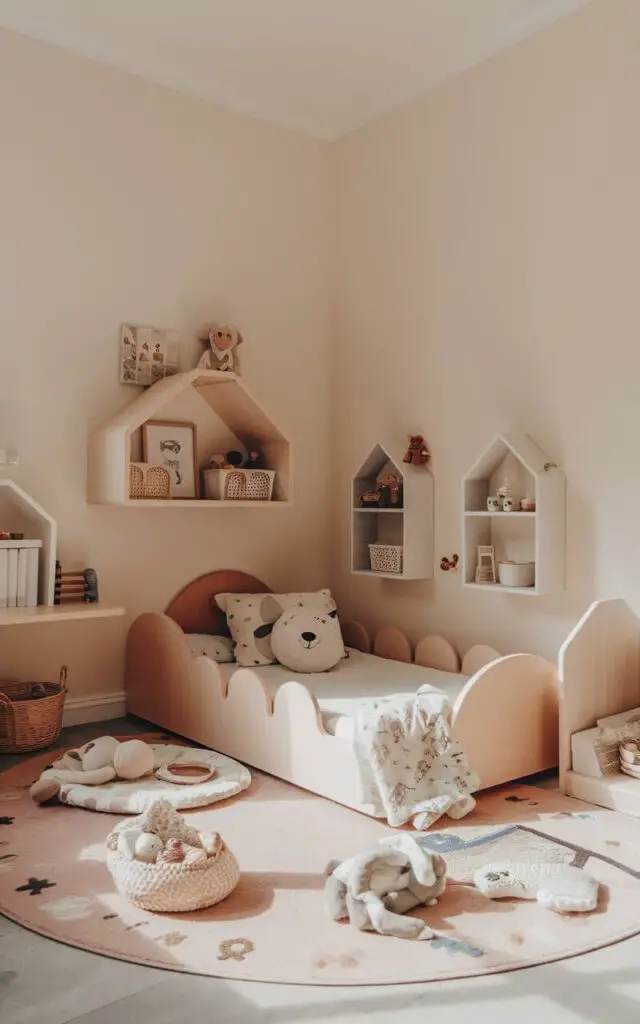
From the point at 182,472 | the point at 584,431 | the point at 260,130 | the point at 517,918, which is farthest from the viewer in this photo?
the point at 260,130

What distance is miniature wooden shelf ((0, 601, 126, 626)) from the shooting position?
293 centimetres

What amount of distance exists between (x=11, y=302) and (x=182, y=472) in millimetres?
927

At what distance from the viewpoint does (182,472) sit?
3682mm

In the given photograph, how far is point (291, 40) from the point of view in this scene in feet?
11.2

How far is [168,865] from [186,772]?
3.04ft

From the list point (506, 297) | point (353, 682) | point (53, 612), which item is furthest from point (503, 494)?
point (53, 612)

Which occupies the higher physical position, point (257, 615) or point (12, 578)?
point (12, 578)

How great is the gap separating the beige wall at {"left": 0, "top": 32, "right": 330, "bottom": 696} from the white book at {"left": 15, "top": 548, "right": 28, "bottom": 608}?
29 centimetres

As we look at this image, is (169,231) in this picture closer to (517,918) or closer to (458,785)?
(458,785)

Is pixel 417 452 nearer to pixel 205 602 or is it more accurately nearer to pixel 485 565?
pixel 485 565

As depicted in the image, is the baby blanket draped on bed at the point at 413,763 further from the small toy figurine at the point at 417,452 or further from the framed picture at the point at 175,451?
the framed picture at the point at 175,451

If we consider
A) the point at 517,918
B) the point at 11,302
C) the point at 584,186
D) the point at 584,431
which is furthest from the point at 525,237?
the point at 517,918

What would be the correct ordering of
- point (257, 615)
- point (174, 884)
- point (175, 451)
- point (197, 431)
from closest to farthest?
point (174, 884)
point (257, 615)
point (175, 451)
point (197, 431)

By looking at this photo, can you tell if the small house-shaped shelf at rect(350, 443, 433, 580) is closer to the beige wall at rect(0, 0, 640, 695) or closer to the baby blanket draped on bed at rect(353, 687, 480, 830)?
the beige wall at rect(0, 0, 640, 695)
